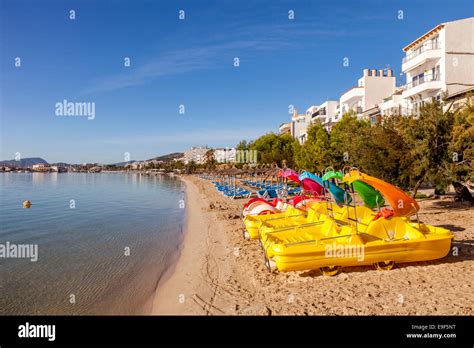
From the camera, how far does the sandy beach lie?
6891 millimetres

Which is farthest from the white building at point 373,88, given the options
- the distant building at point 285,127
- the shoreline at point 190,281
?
the distant building at point 285,127

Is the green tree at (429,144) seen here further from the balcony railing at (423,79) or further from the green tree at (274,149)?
the green tree at (274,149)

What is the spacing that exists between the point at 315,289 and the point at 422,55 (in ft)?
102

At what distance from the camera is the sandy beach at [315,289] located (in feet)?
22.6

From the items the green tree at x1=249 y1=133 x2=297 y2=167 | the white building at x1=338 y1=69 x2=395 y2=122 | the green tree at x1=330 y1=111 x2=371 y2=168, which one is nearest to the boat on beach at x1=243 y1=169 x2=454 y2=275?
the green tree at x1=330 y1=111 x2=371 y2=168

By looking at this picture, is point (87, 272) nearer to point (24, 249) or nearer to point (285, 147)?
point (24, 249)

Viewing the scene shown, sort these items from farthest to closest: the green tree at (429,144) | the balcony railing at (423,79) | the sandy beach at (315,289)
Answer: the balcony railing at (423,79) → the green tree at (429,144) → the sandy beach at (315,289)

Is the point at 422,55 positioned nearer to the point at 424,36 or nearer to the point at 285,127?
the point at 424,36

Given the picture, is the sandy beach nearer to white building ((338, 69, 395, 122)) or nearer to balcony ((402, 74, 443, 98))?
balcony ((402, 74, 443, 98))

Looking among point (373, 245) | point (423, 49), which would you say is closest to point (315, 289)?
point (373, 245)

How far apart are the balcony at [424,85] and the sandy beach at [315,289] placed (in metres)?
23.3

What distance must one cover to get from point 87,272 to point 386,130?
50.0 feet

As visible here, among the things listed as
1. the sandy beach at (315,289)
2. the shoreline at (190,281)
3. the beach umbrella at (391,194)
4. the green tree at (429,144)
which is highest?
the green tree at (429,144)
